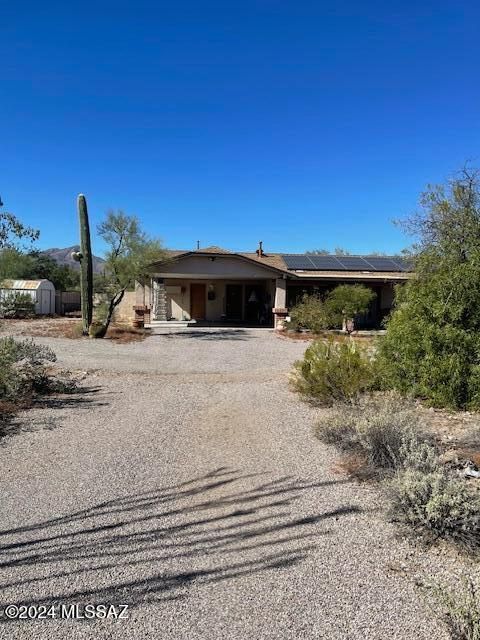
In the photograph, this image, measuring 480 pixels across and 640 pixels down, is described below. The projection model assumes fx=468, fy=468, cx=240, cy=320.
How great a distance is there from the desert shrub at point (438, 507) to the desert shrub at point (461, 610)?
623 millimetres

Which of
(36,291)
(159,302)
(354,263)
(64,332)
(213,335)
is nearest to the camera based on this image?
(64,332)

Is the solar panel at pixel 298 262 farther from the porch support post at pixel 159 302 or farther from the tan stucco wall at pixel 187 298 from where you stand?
the porch support post at pixel 159 302

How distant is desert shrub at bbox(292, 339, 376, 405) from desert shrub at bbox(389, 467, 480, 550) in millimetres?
3914

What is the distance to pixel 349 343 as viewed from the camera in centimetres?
920

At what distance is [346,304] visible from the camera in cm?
2278

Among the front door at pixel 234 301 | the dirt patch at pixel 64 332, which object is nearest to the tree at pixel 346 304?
the front door at pixel 234 301

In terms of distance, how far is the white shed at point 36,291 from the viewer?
1157 inches

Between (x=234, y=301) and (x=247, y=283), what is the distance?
1.40 meters

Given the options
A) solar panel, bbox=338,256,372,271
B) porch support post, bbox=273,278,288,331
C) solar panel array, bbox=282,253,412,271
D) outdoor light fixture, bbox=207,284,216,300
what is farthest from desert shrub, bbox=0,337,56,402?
solar panel, bbox=338,256,372,271

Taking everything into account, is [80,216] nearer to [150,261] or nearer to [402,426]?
[150,261]

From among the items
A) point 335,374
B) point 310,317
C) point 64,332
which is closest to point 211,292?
point 310,317

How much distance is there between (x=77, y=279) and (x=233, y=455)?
1295 inches

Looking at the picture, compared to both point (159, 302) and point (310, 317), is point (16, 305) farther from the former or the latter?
point (310, 317)

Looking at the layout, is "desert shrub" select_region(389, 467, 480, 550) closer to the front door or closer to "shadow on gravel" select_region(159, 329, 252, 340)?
"shadow on gravel" select_region(159, 329, 252, 340)
